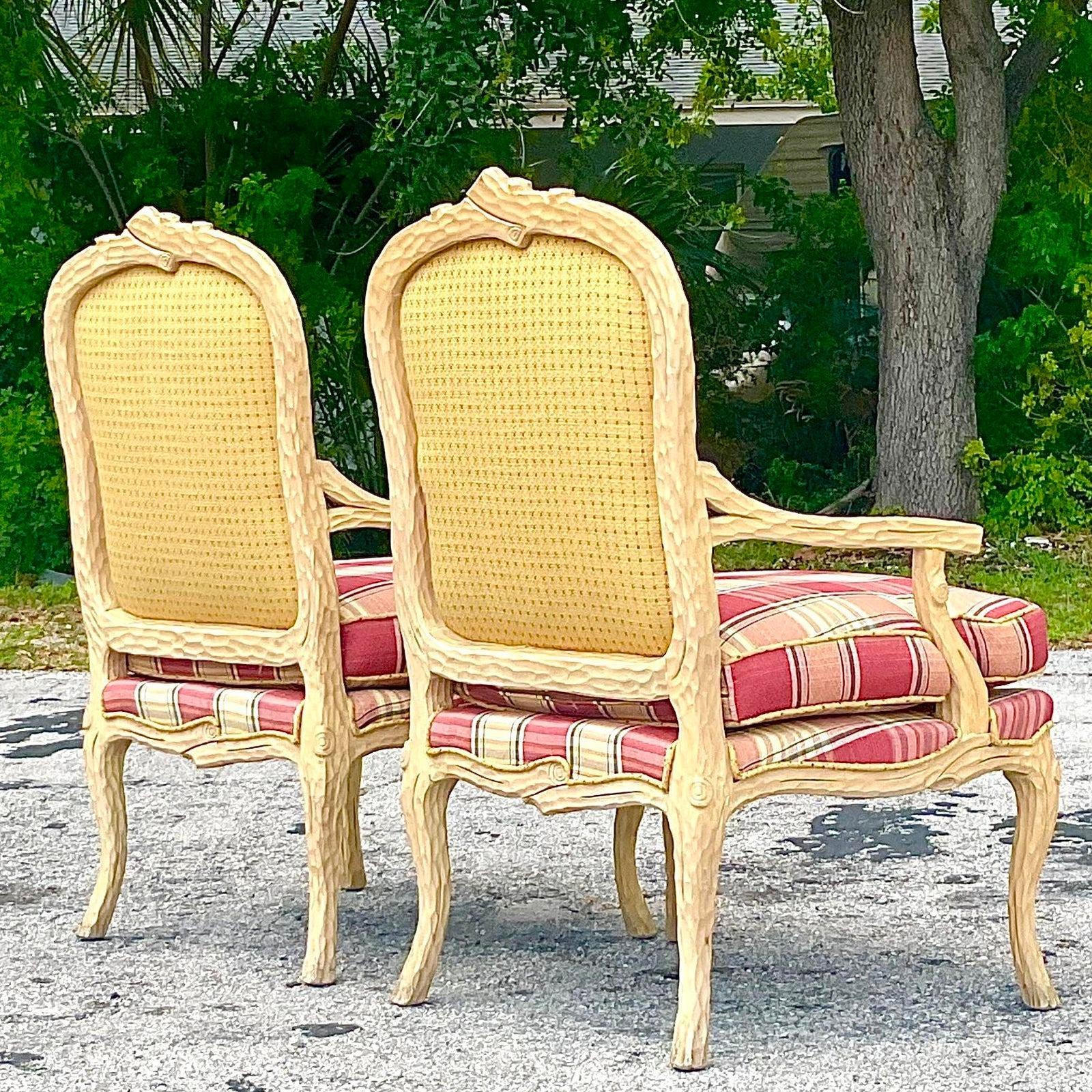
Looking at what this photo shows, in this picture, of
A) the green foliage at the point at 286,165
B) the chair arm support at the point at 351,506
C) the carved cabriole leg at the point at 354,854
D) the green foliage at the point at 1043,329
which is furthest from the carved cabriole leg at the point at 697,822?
the green foliage at the point at 1043,329

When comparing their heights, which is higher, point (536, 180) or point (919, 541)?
point (536, 180)

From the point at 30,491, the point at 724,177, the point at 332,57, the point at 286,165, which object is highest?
the point at 332,57

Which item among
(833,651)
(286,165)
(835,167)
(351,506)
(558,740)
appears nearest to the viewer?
(833,651)

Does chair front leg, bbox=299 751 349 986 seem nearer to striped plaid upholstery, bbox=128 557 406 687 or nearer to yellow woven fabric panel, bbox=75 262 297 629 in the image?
striped plaid upholstery, bbox=128 557 406 687

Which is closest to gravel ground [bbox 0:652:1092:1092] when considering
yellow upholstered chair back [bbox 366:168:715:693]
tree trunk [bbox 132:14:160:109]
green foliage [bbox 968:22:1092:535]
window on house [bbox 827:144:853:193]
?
yellow upholstered chair back [bbox 366:168:715:693]

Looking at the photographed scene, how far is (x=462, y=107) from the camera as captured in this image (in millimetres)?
8609

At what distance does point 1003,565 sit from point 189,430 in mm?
6901

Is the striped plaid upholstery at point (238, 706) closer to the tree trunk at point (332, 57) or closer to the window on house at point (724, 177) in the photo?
the tree trunk at point (332, 57)

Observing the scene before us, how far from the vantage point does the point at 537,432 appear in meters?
3.27

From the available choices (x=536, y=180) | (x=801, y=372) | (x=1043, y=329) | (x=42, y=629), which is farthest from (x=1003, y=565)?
(x=42, y=629)

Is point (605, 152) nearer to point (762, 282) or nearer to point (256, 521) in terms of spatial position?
point (762, 282)

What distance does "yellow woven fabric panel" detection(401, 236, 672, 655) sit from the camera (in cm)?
316

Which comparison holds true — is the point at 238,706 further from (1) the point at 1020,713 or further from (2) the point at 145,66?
(2) the point at 145,66

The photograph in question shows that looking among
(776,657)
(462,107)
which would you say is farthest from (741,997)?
(462,107)
